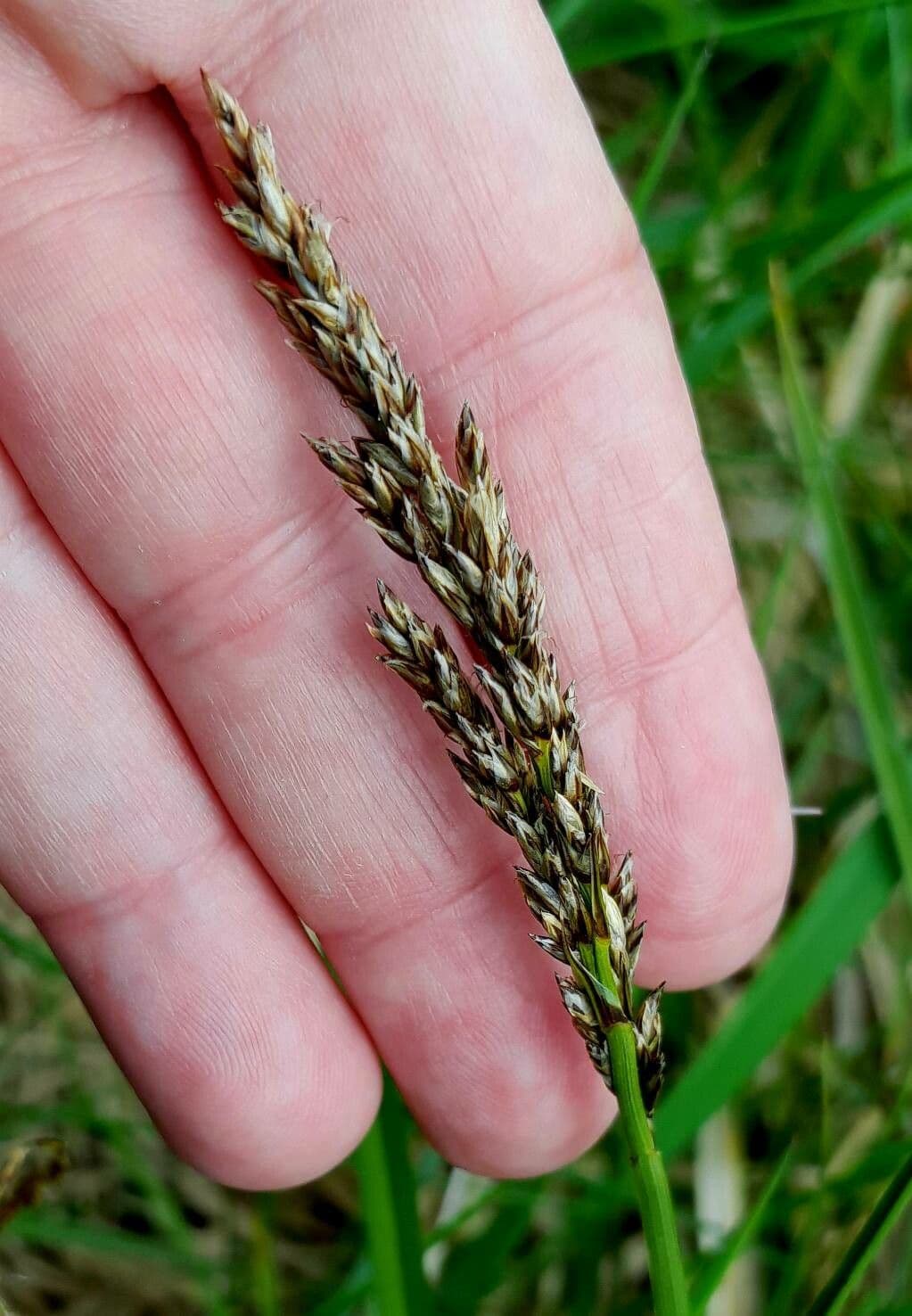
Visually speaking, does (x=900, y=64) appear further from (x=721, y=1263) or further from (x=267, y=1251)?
(x=267, y=1251)

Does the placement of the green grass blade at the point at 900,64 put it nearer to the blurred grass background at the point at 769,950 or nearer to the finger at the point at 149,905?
the blurred grass background at the point at 769,950

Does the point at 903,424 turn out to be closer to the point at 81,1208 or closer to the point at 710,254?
the point at 710,254

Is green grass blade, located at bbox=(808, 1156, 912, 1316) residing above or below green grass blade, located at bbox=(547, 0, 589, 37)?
below

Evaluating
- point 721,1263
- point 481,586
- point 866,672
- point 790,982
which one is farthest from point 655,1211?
point 866,672

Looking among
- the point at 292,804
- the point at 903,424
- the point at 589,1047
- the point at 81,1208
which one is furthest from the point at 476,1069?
the point at 903,424

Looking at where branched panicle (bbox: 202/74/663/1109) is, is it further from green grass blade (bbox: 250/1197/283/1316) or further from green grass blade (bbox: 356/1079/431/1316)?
green grass blade (bbox: 250/1197/283/1316)

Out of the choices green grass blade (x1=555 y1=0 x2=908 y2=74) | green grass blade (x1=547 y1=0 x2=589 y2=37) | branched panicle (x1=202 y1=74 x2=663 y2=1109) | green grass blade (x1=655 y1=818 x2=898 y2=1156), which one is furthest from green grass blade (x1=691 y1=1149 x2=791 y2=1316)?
green grass blade (x1=547 y1=0 x2=589 y2=37)
